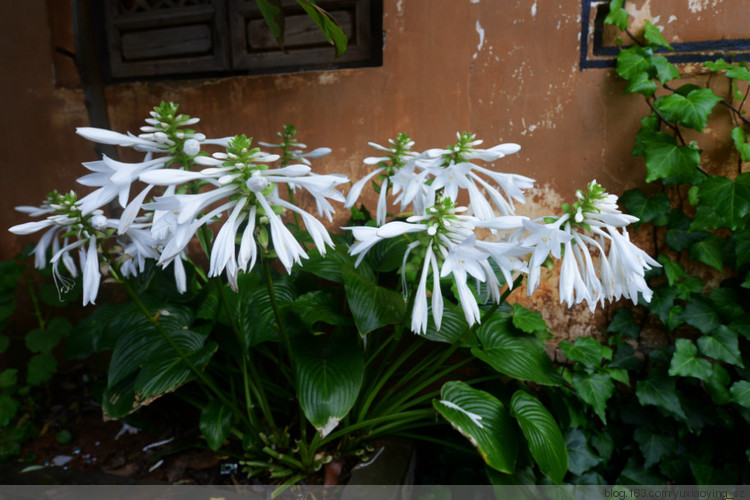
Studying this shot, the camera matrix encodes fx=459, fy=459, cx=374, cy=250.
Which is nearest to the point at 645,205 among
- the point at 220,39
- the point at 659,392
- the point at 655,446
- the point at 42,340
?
the point at 659,392

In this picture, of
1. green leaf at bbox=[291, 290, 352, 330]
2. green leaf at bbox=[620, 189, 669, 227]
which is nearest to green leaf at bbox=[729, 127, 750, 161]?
green leaf at bbox=[620, 189, 669, 227]

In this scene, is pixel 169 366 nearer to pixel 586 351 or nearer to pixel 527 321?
pixel 527 321

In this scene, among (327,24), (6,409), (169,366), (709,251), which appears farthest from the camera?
(6,409)

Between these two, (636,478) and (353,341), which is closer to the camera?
(353,341)

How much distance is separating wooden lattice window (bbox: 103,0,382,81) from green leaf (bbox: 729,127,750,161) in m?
1.32

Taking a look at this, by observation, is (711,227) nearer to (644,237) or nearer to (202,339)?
(644,237)

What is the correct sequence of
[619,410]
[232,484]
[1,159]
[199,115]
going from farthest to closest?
[1,159] < [199,115] < [619,410] < [232,484]

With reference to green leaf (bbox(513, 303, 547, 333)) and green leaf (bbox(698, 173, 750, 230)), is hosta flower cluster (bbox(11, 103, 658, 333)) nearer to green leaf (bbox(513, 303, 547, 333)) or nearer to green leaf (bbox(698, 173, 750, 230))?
green leaf (bbox(513, 303, 547, 333))

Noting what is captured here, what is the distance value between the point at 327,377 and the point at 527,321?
0.71 metres

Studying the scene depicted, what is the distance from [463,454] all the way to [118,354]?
132 cm

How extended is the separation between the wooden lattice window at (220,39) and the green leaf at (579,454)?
1.63 meters

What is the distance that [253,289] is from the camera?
1526 millimetres

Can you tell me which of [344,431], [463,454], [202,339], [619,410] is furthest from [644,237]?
[202,339]

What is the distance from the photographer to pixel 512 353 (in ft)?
4.86
